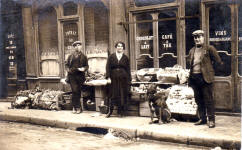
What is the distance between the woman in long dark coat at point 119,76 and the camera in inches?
315

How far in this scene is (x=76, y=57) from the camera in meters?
8.95

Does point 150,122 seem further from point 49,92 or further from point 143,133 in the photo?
point 49,92

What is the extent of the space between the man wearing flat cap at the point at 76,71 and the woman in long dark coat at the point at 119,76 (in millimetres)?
1145

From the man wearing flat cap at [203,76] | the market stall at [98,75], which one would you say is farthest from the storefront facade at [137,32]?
the man wearing flat cap at [203,76]

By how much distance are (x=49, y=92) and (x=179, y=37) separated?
4697 millimetres

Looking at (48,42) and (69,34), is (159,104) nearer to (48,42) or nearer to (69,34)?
(69,34)

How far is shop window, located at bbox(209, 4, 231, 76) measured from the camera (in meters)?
7.46

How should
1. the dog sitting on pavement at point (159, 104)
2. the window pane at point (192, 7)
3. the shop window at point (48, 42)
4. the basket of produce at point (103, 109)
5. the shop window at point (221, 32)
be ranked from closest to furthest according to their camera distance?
the dog sitting on pavement at point (159, 104) < the shop window at point (221, 32) < the window pane at point (192, 7) < the basket of produce at point (103, 109) < the shop window at point (48, 42)

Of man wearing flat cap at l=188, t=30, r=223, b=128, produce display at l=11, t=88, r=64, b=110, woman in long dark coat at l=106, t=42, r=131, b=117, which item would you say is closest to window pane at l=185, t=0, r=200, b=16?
man wearing flat cap at l=188, t=30, r=223, b=128

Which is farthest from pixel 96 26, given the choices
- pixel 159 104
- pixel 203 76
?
pixel 203 76

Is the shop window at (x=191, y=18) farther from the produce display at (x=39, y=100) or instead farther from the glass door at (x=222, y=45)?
the produce display at (x=39, y=100)

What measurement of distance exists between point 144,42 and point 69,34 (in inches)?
115

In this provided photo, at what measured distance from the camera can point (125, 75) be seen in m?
8.04

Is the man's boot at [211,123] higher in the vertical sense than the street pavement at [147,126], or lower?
higher
